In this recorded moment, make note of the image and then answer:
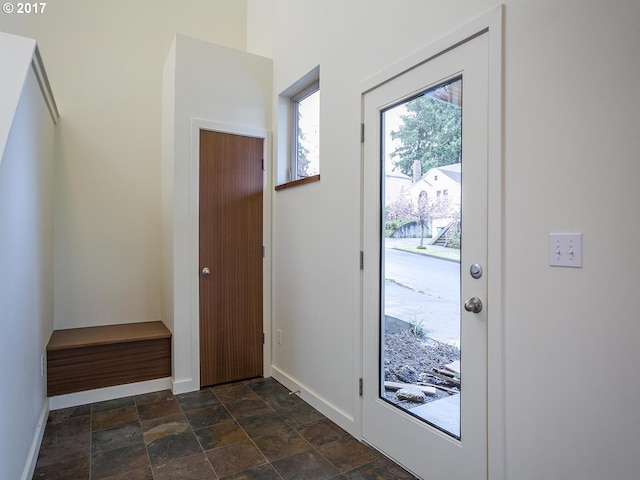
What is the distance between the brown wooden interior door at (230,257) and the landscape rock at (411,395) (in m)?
1.53

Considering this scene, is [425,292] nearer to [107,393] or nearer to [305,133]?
[305,133]

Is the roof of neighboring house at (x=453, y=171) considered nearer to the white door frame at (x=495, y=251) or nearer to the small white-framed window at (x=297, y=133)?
the white door frame at (x=495, y=251)

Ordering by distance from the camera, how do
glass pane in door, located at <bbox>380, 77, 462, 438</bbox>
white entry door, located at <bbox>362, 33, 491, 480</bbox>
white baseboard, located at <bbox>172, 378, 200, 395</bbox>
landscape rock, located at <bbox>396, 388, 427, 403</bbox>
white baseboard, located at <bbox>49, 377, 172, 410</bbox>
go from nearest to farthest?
1. white entry door, located at <bbox>362, 33, 491, 480</bbox>
2. glass pane in door, located at <bbox>380, 77, 462, 438</bbox>
3. landscape rock, located at <bbox>396, 388, 427, 403</bbox>
4. white baseboard, located at <bbox>49, 377, 172, 410</bbox>
5. white baseboard, located at <bbox>172, 378, 200, 395</bbox>

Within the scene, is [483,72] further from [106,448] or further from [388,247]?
[106,448]

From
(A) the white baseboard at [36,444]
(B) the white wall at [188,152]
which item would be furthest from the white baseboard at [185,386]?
(A) the white baseboard at [36,444]

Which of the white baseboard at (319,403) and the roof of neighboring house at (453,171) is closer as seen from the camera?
the roof of neighboring house at (453,171)

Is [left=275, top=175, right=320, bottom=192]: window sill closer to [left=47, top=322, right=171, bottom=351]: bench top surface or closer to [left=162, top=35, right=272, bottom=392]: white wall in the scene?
[left=162, top=35, right=272, bottom=392]: white wall

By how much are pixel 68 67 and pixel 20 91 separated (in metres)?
1.86

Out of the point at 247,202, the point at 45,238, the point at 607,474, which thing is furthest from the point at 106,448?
the point at 607,474

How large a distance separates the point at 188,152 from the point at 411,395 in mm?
2290

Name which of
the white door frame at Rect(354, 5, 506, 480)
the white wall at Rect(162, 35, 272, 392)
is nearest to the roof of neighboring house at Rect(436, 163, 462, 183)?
the white door frame at Rect(354, 5, 506, 480)

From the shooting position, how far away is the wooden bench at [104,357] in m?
2.62

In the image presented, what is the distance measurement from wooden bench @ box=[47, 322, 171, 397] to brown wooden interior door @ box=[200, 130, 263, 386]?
0.35 meters

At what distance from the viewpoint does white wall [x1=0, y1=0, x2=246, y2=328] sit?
3135mm
